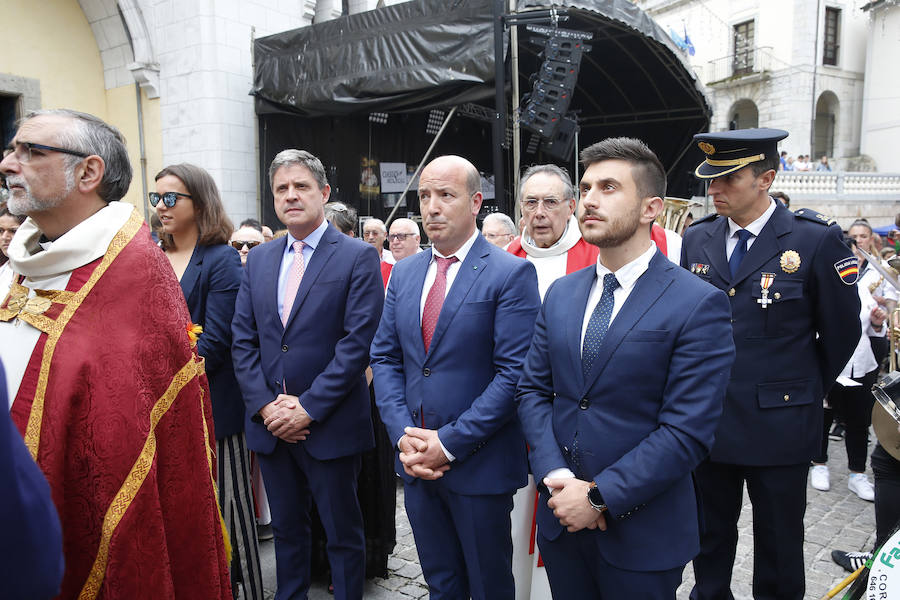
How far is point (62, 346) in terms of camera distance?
69.2 inches

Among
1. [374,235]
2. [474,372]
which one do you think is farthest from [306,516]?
[374,235]

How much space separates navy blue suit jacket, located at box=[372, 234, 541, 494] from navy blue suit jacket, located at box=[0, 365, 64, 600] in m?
1.45

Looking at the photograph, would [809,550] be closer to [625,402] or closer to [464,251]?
[625,402]

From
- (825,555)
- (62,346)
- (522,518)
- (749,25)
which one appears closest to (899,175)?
(749,25)

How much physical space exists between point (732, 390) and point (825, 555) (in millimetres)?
1836

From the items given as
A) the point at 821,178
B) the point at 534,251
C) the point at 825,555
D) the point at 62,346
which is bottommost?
the point at 825,555

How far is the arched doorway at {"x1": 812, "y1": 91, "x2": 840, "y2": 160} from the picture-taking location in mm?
31812

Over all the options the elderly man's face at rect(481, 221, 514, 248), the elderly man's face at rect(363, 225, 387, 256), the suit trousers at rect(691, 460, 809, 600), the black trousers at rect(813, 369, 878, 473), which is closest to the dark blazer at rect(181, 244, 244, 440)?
the elderly man's face at rect(481, 221, 514, 248)

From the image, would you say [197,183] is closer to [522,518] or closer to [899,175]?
[522,518]

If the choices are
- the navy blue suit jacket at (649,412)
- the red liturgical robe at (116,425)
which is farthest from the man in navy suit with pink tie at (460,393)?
the red liturgical robe at (116,425)

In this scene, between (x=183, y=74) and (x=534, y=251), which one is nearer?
(x=534, y=251)

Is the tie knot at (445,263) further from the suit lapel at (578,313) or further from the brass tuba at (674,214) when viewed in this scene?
the brass tuba at (674,214)

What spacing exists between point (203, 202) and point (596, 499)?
240cm

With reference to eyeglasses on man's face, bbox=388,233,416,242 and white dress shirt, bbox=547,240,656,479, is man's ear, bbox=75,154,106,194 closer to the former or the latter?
white dress shirt, bbox=547,240,656,479
